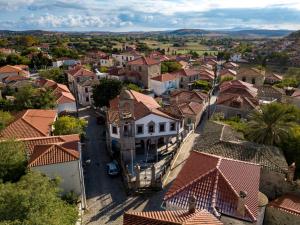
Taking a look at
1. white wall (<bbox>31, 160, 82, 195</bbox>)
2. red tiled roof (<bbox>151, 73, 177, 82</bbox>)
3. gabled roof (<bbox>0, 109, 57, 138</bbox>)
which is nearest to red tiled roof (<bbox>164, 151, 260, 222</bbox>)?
white wall (<bbox>31, 160, 82, 195</bbox>)

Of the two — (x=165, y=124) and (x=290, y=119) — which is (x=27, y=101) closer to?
(x=165, y=124)

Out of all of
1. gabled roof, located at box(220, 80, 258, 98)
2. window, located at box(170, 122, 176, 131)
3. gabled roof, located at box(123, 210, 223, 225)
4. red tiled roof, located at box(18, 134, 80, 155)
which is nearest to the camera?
gabled roof, located at box(123, 210, 223, 225)

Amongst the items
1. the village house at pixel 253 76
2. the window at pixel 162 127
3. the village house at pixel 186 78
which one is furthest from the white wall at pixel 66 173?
the village house at pixel 253 76

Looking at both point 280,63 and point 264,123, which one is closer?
point 264,123


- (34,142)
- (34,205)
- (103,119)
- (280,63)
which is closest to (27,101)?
(103,119)

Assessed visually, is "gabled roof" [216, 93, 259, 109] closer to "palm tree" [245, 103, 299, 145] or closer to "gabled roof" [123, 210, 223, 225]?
"palm tree" [245, 103, 299, 145]

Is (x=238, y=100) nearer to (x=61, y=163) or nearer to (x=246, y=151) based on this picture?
(x=246, y=151)
